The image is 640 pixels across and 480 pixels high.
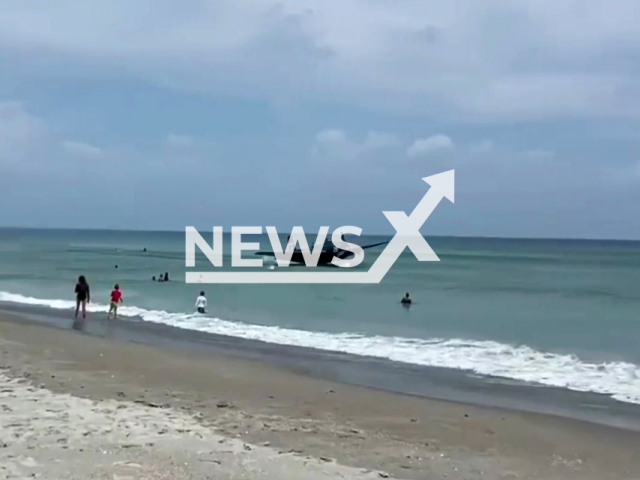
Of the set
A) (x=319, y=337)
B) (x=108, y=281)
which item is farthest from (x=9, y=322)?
(x=108, y=281)

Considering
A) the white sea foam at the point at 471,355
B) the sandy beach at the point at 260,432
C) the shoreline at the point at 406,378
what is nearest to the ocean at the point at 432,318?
the white sea foam at the point at 471,355

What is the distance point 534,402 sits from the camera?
40.3ft

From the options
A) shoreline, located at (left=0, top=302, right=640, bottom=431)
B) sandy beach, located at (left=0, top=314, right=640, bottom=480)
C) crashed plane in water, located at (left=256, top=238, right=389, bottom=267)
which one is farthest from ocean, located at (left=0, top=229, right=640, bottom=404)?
crashed plane in water, located at (left=256, top=238, right=389, bottom=267)

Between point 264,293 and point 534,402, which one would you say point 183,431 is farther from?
point 264,293

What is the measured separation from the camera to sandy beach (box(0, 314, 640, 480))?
6992 millimetres

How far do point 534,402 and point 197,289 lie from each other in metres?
28.9

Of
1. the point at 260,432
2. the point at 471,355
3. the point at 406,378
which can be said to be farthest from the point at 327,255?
the point at 260,432

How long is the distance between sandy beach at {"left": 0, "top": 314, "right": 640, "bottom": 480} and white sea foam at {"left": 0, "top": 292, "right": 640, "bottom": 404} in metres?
3.96

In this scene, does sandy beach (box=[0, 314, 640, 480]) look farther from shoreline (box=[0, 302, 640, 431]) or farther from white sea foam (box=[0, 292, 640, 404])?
white sea foam (box=[0, 292, 640, 404])

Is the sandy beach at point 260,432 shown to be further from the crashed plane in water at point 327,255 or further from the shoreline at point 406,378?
the crashed plane in water at point 327,255

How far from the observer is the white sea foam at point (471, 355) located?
1454 cm

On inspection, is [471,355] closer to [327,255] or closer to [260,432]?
[260,432]

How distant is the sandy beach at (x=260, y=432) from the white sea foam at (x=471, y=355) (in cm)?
396

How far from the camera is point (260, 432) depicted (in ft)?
28.4
